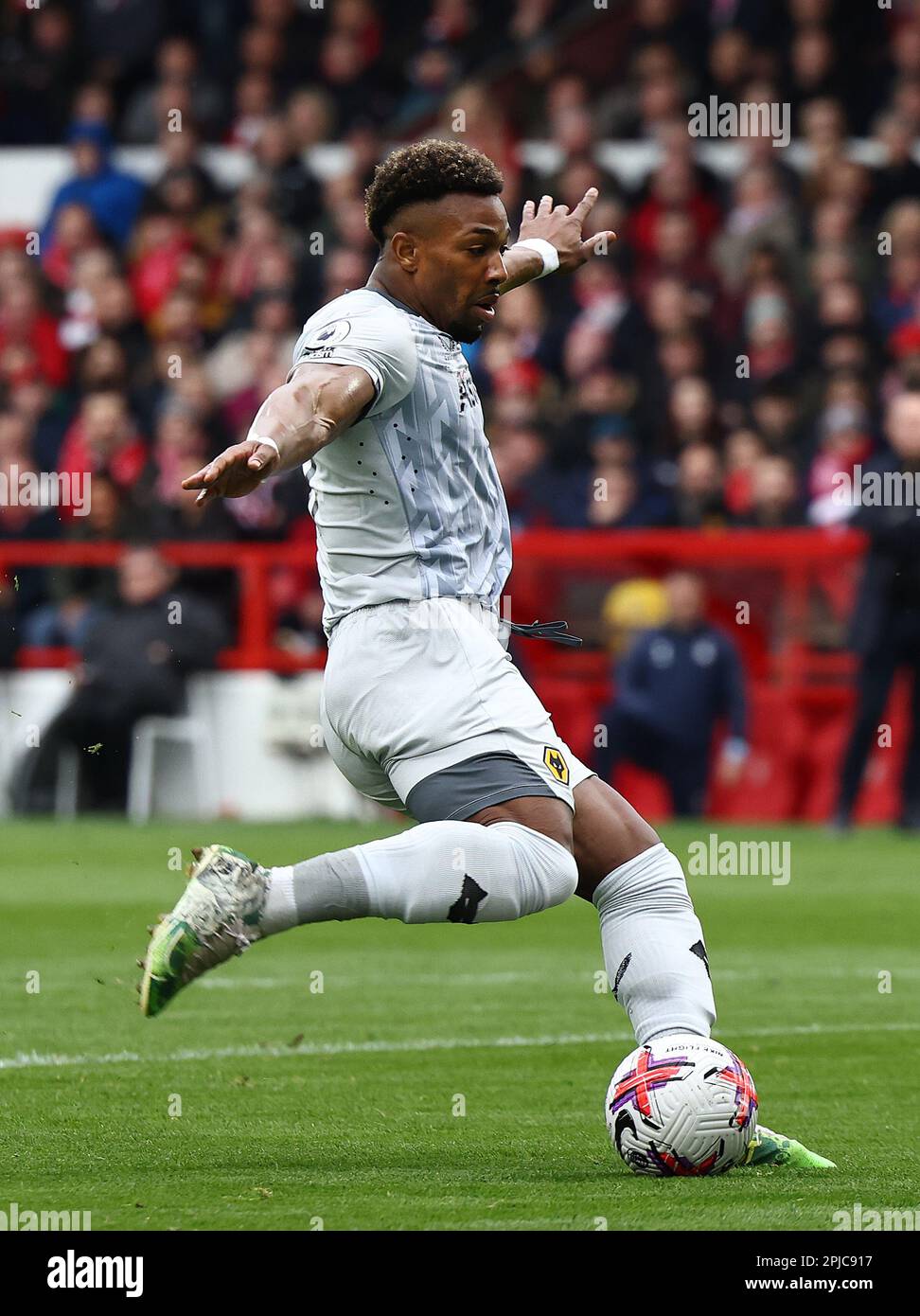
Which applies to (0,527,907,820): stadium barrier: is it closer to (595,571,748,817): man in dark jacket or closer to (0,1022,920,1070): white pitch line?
(595,571,748,817): man in dark jacket

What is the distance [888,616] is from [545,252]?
8.47m

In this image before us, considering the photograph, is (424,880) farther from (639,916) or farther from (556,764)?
(639,916)

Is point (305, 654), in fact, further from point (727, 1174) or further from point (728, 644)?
point (727, 1174)

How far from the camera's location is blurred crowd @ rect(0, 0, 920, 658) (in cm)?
1625

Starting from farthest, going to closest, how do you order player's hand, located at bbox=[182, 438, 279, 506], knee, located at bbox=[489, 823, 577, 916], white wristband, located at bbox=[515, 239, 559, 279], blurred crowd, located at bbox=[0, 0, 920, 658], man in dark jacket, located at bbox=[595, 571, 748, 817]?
1. blurred crowd, located at bbox=[0, 0, 920, 658]
2. man in dark jacket, located at bbox=[595, 571, 748, 817]
3. white wristband, located at bbox=[515, 239, 559, 279]
4. knee, located at bbox=[489, 823, 577, 916]
5. player's hand, located at bbox=[182, 438, 279, 506]

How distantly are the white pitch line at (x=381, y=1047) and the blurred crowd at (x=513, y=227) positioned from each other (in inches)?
304

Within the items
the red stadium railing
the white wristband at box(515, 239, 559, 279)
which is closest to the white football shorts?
the white wristband at box(515, 239, 559, 279)

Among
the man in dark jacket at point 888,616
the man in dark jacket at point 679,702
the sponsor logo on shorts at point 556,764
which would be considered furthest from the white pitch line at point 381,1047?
the man in dark jacket at point 679,702

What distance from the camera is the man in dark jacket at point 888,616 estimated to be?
47.6 feet

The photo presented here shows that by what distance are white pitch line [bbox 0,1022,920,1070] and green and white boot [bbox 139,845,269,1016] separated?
79.5 inches

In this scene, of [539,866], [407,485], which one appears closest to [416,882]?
[539,866]

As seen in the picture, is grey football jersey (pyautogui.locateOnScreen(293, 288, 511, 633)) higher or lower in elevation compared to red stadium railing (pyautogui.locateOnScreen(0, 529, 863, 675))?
higher

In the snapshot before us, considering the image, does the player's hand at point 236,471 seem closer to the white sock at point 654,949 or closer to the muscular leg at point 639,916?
the muscular leg at point 639,916
